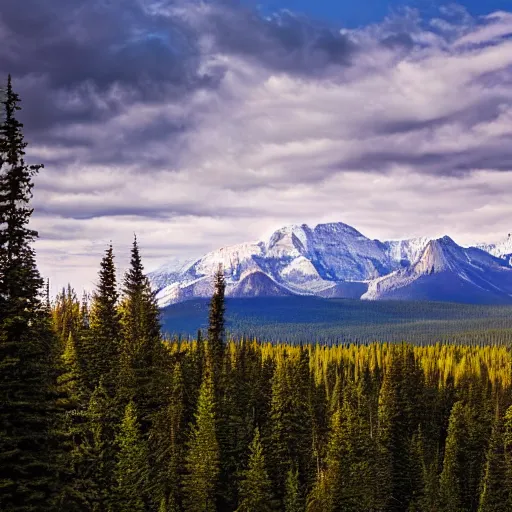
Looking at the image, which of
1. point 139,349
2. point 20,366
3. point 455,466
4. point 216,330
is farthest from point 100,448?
point 455,466

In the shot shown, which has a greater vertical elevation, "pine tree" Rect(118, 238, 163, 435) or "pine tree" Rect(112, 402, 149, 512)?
"pine tree" Rect(118, 238, 163, 435)

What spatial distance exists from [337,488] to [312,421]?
17666mm

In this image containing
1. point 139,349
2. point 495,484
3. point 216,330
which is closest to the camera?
point 139,349

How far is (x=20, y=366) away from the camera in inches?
1005

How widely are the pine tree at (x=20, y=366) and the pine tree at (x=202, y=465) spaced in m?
38.6

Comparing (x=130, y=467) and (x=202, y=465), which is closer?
(x=130, y=467)

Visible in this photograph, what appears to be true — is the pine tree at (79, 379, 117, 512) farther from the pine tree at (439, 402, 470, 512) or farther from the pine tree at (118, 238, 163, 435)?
the pine tree at (439, 402, 470, 512)

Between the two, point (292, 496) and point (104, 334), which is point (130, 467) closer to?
point (104, 334)

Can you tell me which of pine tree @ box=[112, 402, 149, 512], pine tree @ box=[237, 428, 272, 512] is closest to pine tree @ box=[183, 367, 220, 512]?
pine tree @ box=[237, 428, 272, 512]

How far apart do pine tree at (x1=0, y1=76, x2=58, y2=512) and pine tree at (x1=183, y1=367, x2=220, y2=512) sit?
127ft

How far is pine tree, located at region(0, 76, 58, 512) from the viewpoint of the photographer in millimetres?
24641

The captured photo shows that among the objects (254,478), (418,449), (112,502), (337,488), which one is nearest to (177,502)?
(254,478)

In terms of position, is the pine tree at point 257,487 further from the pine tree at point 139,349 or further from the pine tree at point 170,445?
the pine tree at point 139,349

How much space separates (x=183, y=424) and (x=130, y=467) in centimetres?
2992
